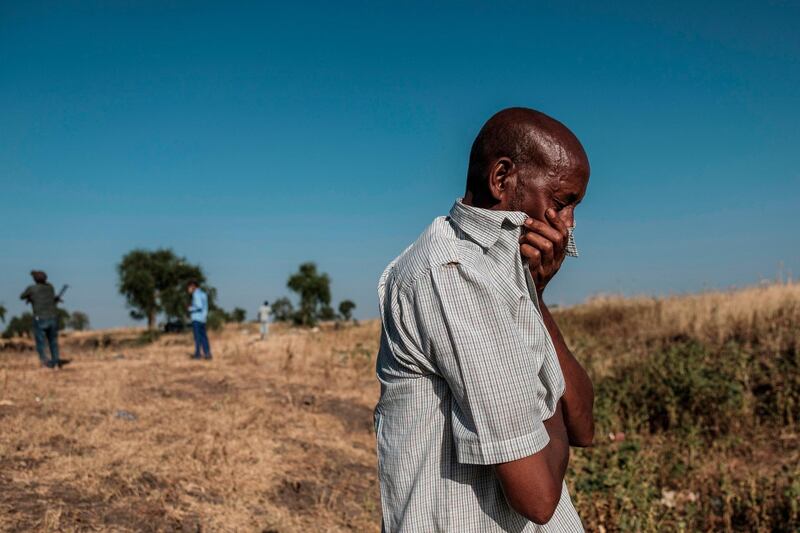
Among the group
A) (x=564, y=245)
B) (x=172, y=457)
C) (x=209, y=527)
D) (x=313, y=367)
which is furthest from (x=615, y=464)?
(x=313, y=367)

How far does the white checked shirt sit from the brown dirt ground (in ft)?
10.7

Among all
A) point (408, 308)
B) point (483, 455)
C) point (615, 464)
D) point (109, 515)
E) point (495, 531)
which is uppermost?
point (408, 308)

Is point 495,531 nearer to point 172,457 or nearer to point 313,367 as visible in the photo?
point 172,457

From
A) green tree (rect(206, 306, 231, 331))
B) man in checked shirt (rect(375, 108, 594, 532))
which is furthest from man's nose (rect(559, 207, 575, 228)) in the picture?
green tree (rect(206, 306, 231, 331))

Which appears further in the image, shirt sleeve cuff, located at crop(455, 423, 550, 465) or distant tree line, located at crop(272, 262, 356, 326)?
distant tree line, located at crop(272, 262, 356, 326)

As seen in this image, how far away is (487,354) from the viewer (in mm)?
1203

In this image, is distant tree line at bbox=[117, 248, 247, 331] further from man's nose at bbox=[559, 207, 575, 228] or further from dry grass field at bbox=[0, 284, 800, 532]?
man's nose at bbox=[559, 207, 575, 228]

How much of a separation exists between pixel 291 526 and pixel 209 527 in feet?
1.75

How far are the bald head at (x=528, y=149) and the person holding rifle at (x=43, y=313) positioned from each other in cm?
1214

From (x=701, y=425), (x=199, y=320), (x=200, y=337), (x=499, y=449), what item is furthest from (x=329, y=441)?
(x=199, y=320)

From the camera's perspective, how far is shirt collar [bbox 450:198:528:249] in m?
1.37

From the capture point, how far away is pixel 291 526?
4301mm

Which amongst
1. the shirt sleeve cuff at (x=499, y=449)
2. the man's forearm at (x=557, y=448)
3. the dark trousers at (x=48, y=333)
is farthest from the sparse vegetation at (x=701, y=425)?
the dark trousers at (x=48, y=333)

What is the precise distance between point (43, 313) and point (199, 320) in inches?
112
